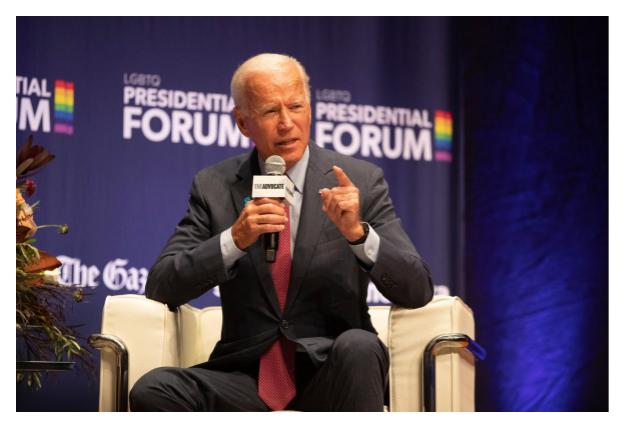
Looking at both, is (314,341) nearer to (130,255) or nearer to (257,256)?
(257,256)

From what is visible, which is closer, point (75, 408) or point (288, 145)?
point (288, 145)

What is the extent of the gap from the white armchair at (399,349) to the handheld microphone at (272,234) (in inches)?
21.6

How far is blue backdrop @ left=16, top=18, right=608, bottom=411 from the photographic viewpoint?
4.00 m

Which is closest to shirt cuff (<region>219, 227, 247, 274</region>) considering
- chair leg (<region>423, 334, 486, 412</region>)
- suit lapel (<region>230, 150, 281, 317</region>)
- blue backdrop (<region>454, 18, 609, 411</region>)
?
suit lapel (<region>230, 150, 281, 317</region>)

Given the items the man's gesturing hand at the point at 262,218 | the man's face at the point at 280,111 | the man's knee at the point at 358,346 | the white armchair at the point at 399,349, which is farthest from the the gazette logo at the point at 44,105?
the man's knee at the point at 358,346

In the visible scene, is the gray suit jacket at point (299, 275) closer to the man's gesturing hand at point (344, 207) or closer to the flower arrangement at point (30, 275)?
the man's gesturing hand at point (344, 207)

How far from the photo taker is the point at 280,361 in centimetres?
254

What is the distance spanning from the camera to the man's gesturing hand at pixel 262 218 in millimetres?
2354

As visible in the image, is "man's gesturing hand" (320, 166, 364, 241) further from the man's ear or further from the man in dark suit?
the man's ear

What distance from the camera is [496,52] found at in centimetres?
464

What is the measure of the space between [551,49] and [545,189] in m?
0.74
